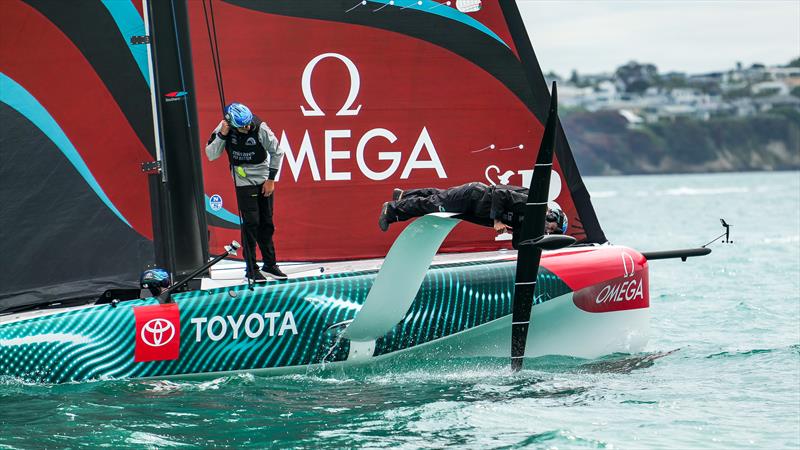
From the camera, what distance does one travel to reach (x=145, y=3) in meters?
6.71

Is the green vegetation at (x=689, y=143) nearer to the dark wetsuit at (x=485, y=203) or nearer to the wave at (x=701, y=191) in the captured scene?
the wave at (x=701, y=191)

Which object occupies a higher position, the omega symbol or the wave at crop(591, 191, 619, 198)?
the omega symbol

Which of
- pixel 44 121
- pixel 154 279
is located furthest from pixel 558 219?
pixel 44 121

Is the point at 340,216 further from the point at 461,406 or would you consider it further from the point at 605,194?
the point at 605,194

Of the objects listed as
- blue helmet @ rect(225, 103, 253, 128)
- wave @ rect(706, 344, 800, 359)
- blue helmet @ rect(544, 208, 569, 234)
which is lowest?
wave @ rect(706, 344, 800, 359)

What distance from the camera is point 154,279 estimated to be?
6.62 m

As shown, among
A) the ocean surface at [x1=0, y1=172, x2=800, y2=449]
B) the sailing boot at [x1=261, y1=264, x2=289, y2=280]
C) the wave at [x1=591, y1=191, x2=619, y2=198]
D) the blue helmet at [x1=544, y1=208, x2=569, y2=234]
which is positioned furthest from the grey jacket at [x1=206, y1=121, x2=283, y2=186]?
the wave at [x1=591, y1=191, x2=619, y2=198]

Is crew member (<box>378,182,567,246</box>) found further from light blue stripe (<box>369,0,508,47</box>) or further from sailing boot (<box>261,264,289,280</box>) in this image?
light blue stripe (<box>369,0,508,47</box>)

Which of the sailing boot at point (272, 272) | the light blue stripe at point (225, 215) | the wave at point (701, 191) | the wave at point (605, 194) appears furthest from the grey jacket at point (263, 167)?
the wave at point (701, 191)

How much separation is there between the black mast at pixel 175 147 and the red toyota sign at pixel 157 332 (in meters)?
0.42

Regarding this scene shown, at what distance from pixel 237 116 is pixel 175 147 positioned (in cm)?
53

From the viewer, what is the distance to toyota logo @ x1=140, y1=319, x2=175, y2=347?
6.37 metres

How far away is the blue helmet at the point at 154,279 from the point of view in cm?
662

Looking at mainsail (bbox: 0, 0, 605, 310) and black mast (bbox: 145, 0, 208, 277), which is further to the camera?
mainsail (bbox: 0, 0, 605, 310)
